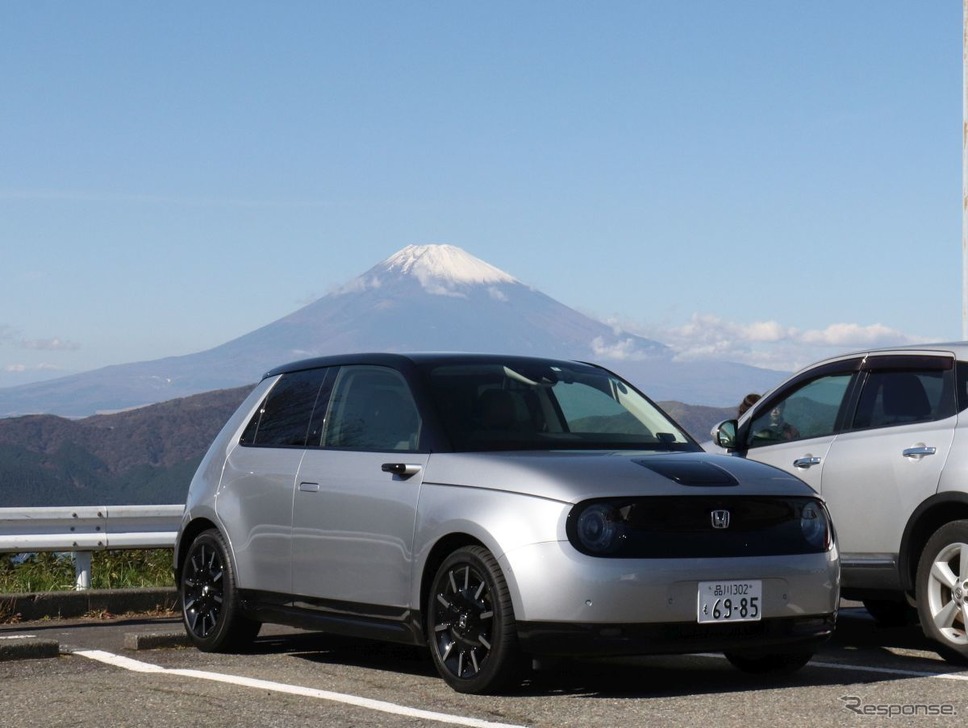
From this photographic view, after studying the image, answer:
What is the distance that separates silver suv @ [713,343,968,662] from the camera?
8.61m

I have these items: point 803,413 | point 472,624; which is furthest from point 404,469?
point 803,413

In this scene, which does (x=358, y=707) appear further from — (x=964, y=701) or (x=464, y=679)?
(x=964, y=701)

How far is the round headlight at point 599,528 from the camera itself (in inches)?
277

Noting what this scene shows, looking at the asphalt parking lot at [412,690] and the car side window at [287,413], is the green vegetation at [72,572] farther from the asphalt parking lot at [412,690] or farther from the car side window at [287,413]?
the car side window at [287,413]

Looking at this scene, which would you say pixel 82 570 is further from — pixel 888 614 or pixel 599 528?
pixel 599 528

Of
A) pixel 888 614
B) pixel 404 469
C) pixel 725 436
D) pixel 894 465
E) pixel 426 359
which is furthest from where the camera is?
pixel 888 614

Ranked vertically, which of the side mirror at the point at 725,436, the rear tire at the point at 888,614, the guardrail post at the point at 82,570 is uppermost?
the side mirror at the point at 725,436

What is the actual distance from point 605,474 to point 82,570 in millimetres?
6062

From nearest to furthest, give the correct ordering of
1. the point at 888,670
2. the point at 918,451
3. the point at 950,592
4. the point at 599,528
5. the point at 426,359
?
the point at 599,528
the point at 888,670
the point at 426,359
the point at 950,592
the point at 918,451

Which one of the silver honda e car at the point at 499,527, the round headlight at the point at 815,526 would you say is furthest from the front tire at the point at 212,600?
the round headlight at the point at 815,526

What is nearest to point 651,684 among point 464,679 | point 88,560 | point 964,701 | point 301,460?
point 464,679

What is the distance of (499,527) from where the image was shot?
7184 millimetres

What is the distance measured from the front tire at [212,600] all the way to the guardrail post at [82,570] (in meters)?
2.63

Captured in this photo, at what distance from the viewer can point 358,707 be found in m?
7.03
